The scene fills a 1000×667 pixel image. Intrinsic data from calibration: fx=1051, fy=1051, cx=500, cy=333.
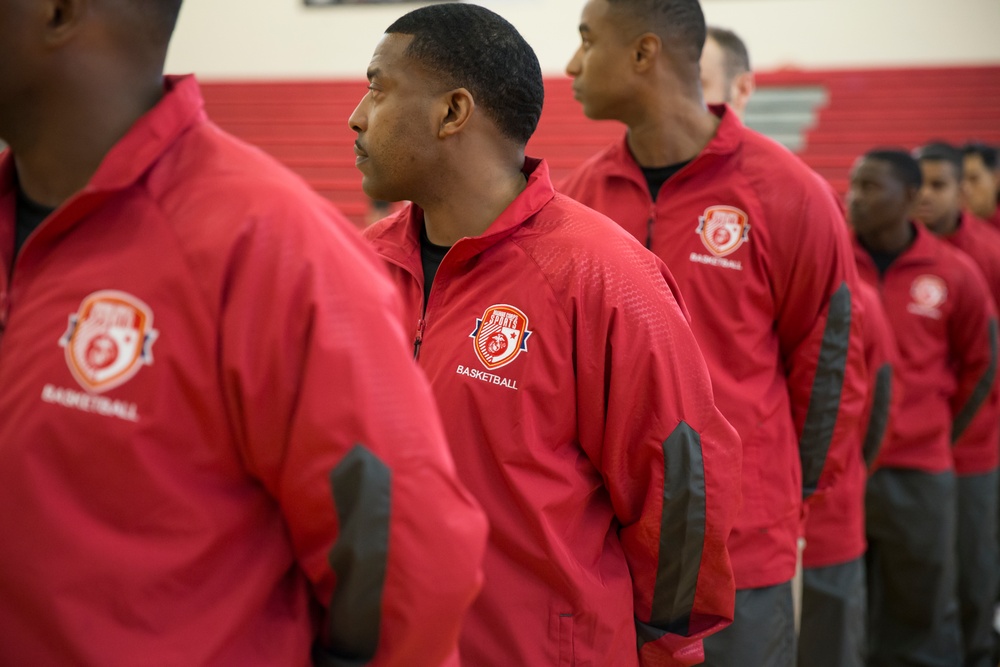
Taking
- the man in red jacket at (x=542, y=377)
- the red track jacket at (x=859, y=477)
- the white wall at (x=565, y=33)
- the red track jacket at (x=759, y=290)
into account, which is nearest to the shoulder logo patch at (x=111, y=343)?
the man in red jacket at (x=542, y=377)

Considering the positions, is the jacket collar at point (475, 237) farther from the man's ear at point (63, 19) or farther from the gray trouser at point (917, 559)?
the gray trouser at point (917, 559)

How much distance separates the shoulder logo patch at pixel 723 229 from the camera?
7.10 ft

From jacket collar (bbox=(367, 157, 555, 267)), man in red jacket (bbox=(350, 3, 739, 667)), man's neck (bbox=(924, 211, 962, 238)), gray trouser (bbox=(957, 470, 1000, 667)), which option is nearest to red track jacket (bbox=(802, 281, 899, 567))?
gray trouser (bbox=(957, 470, 1000, 667))

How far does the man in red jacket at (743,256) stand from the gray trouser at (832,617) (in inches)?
32.6

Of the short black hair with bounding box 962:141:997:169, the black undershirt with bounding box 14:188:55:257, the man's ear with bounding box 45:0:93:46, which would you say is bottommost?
the short black hair with bounding box 962:141:997:169

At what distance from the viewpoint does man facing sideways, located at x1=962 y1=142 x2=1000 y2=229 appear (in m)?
5.71

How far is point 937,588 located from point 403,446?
3.22 m

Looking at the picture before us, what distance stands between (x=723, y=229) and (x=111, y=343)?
1488mm

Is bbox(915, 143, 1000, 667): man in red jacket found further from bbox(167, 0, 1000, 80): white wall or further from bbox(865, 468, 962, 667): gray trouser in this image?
bbox(167, 0, 1000, 80): white wall

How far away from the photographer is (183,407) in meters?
0.96

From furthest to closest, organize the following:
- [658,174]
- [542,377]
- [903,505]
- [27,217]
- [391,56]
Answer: [903,505] → [658,174] → [391,56] → [542,377] → [27,217]

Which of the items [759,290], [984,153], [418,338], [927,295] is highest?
[418,338]

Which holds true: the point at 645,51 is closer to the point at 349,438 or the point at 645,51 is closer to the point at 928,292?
the point at 349,438

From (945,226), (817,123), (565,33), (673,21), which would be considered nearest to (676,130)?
(673,21)
